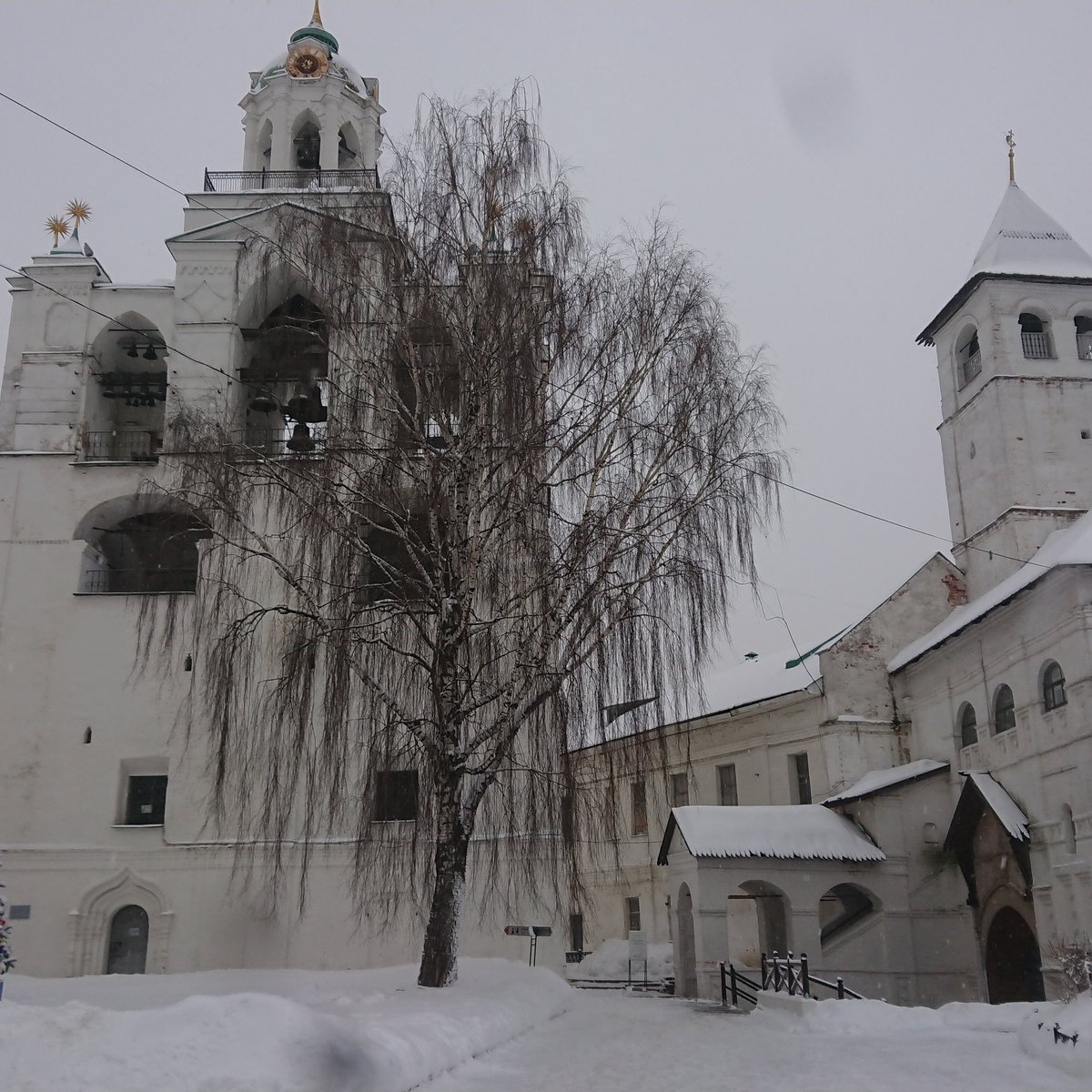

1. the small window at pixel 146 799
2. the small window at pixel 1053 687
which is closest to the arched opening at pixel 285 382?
the small window at pixel 146 799

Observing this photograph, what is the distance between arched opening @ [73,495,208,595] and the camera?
27.2m

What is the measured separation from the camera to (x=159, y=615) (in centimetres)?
2608

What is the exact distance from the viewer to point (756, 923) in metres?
35.1

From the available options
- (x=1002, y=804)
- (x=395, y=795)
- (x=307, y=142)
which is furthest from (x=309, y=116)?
(x=1002, y=804)

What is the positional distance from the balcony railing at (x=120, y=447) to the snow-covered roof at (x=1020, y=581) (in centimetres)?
1955

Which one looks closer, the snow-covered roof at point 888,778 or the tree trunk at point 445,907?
the tree trunk at point 445,907

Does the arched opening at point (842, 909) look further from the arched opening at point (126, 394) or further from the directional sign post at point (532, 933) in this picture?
the arched opening at point (126, 394)

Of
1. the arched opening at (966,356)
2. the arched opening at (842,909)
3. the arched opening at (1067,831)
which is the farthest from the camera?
the arched opening at (966,356)

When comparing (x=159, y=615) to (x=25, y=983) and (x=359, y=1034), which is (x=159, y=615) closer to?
A: (x=25, y=983)

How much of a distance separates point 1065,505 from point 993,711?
7.41 m

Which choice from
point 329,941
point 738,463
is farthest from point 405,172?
point 329,941

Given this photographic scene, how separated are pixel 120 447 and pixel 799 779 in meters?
21.4

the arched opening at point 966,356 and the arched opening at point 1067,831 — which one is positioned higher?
the arched opening at point 966,356

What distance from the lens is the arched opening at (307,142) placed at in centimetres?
3212
